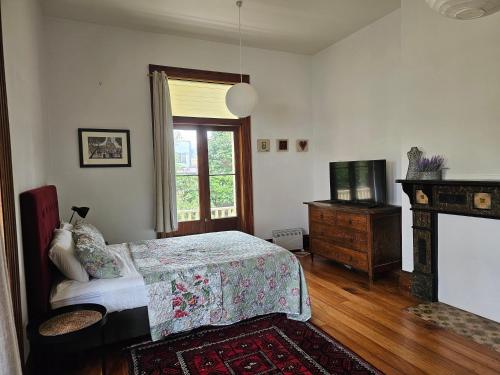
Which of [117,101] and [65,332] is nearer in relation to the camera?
[65,332]

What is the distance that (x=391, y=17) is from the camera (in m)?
3.87

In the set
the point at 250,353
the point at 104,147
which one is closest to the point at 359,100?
the point at 104,147

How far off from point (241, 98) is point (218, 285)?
1.97 metres

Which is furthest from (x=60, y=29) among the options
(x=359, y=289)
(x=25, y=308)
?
(x=359, y=289)

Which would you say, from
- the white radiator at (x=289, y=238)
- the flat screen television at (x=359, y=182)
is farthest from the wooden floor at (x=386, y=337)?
the white radiator at (x=289, y=238)

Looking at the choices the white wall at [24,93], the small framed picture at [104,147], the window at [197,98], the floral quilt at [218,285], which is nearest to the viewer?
the white wall at [24,93]

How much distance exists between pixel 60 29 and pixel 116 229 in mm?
2380

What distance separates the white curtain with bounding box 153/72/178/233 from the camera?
4125mm

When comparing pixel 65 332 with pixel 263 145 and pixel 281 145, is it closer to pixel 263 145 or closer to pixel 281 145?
pixel 263 145

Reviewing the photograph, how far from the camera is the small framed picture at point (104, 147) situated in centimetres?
389

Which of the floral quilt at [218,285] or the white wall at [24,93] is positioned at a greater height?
the white wall at [24,93]

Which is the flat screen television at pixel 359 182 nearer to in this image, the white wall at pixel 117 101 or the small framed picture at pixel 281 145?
the small framed picture at pixel 281 145

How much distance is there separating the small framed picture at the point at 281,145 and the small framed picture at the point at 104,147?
7.11 feet

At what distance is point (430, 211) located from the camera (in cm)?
313
